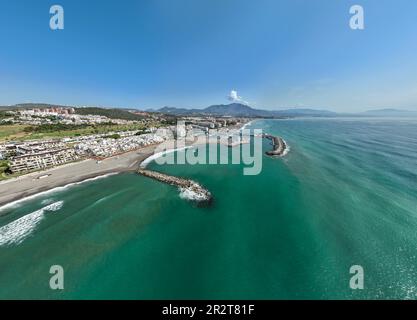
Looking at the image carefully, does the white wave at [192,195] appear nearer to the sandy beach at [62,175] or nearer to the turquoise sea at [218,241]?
the turquoise sea at [218,241]

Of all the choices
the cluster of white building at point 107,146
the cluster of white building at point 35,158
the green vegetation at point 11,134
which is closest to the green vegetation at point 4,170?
the cluster of white building at point 35,158

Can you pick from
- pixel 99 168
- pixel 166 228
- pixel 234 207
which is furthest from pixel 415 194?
pixel 99 168

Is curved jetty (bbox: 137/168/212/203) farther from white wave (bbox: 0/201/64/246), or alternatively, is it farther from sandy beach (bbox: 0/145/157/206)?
white wave (bbox: 0/201/64/246)

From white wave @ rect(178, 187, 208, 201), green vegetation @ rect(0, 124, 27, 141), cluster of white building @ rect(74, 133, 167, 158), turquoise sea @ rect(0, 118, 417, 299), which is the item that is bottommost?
turquoise sea @ rect(0, 118, 417, 299)

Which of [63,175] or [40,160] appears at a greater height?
[40,160]

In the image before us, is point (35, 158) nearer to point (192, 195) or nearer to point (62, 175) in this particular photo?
point (62, 175)

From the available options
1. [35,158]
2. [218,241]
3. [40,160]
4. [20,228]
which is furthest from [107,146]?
[218,241]

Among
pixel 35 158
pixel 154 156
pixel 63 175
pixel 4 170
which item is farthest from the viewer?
pixel 154 156

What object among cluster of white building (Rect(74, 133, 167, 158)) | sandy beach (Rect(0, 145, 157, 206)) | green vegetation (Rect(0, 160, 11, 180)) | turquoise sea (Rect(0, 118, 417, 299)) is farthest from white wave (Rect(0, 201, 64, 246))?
cluster of white building (Rect(74, 133, 167, 158))
